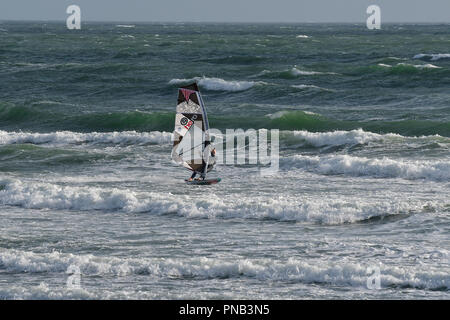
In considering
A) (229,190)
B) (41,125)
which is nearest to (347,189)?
(229,190)

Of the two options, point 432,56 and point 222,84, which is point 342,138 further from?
point 432,56

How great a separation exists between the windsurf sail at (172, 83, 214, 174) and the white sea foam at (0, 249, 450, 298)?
6.22m

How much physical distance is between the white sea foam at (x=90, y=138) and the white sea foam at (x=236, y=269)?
577 inches

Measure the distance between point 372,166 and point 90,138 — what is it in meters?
12.0

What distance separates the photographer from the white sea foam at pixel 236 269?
12.8 m

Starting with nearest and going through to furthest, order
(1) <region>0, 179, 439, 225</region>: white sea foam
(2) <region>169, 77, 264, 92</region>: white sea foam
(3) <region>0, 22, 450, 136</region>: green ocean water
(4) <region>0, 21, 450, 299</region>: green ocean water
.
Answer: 1. (4) <region>0, 21, 450, 299</region>: green ocean water
2. (1) <region>0, 179, 439, 225</region>: white sea foam
3. (3) <region>0, 22, 450, 136</region>: green ocean water
4. (2) <region>169, 77, 264, 92</region>: white sea foam

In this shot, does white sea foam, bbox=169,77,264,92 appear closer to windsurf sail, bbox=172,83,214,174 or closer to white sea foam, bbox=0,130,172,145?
white sea foam, bbox=0,130,172,145

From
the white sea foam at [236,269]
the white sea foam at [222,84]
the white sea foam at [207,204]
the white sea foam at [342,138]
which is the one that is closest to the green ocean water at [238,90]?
the white sea foam at [222,84]

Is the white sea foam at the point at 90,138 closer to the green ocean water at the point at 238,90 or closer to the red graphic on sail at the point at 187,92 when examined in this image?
the green ocean water at the point at 238,90

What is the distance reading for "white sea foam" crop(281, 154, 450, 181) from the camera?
70.1 feet

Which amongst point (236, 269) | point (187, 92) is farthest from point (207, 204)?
A: point (236, 269)

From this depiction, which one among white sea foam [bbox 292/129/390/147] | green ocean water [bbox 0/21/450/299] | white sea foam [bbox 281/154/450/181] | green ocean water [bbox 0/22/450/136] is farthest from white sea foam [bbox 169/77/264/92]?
white sea foam [bbox 281/154/450/181]
